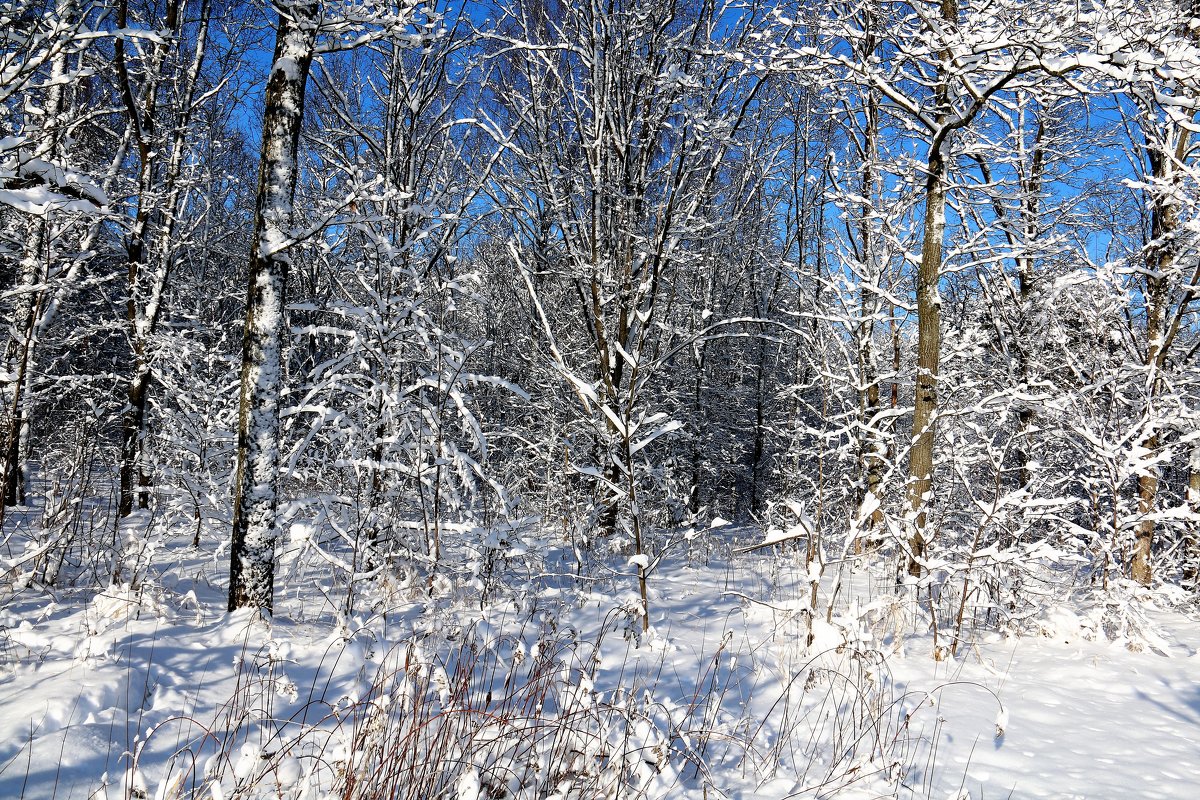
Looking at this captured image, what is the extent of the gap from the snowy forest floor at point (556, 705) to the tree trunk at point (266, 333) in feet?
1.21

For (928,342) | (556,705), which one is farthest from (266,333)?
(928,342)

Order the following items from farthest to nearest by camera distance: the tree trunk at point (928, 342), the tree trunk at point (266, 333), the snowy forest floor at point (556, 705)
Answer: the tree trunk at point (928, 342), the tree trunk at point (266, 333), the snowy forest floor at point (556, 705)

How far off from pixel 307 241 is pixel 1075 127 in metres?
9.33

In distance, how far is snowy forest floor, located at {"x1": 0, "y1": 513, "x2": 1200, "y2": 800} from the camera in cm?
224

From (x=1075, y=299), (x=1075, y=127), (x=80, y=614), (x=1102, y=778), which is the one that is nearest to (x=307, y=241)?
(x=80, y=614)

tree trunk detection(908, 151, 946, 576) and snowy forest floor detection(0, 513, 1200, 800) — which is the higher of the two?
tree trunk detection(908, 151, 946, 576)

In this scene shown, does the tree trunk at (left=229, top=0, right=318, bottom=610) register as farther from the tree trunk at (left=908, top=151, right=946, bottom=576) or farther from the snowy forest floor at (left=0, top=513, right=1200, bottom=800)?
the tree trunk at (left=908, top=151, right=946, bottom=576)

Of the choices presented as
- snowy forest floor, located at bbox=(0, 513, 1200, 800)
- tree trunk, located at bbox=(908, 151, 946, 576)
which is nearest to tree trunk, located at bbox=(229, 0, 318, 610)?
snowy forest floor, located at bbox=(0, 513, 1200, 800)

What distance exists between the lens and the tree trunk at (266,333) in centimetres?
404

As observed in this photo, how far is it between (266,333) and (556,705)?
294 centimetres

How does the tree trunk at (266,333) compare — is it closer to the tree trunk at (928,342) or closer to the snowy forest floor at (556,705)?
the snowy forest floor at (556,705)

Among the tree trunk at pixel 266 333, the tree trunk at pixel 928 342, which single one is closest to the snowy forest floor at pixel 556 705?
the tree trunk at pixel 266 333

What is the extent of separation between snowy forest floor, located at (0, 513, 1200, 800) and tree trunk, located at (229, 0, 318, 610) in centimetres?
37

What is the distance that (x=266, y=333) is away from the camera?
13.3ft
